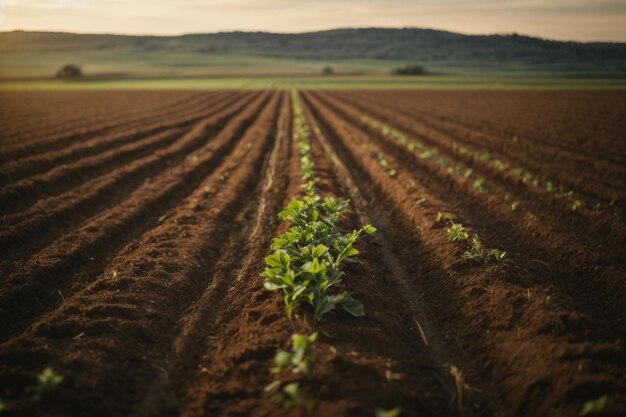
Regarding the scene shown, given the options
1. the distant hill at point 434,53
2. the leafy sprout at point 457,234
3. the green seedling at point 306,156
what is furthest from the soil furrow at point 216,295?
the distant hill at point 434,53

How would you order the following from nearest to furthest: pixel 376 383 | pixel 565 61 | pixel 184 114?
pixel 376 383 → pixel 184 114 → pixel 565 61

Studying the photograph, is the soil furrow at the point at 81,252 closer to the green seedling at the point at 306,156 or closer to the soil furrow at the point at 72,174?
the soil furrow at the point at 72,174

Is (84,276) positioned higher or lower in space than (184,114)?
lower

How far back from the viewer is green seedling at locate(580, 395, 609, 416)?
10.1ft

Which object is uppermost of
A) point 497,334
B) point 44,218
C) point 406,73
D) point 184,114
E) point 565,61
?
point 565,61

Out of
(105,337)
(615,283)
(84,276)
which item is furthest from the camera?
(84,276)

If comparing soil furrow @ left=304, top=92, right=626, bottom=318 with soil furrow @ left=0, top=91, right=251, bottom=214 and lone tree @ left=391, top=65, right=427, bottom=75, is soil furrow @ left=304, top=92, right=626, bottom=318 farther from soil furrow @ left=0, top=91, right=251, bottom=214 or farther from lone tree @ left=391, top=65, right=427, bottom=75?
lone tree @ left=391, top=65, right=427, bottom=75

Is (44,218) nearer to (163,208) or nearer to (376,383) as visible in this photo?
(163,208)

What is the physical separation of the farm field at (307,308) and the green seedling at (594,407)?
3 centimetres

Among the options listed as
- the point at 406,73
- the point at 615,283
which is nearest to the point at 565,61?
the point at 406,73

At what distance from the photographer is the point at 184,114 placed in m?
27.3

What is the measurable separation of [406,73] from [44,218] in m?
96.6

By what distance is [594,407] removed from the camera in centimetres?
319

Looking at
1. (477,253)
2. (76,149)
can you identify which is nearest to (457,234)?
(477,253)
